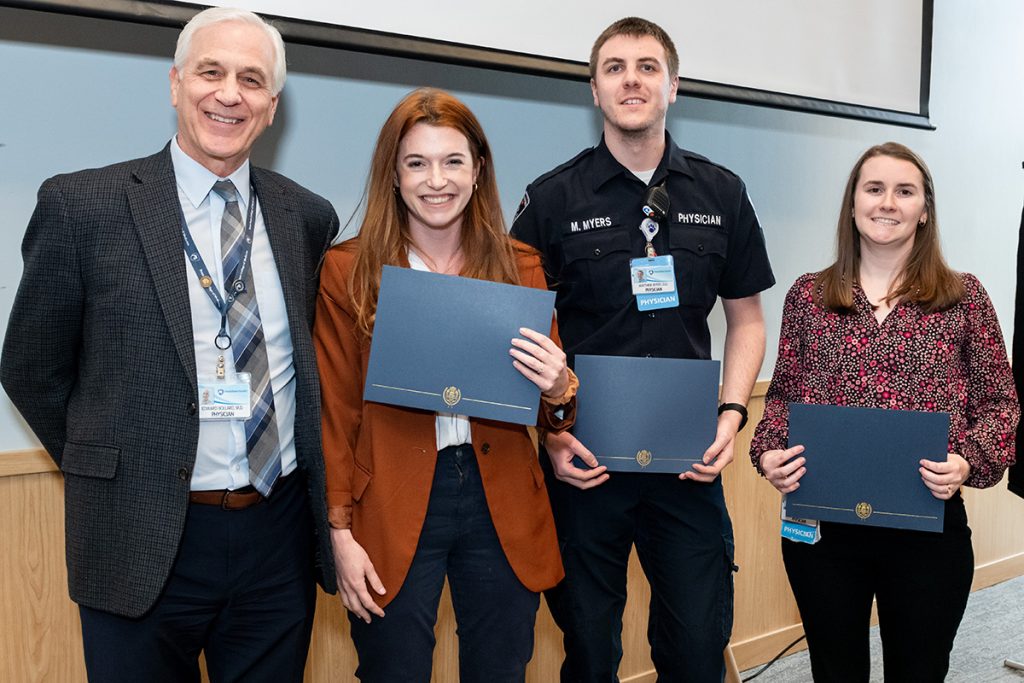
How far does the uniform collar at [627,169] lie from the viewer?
2129 mm

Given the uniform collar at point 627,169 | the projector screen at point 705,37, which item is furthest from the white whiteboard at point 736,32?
the uniform collar at point 627,169

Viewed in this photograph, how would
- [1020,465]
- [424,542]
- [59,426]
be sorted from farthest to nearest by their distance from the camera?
[1020,465] → [424,542] → [59,426]

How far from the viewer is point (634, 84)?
2.06 meters

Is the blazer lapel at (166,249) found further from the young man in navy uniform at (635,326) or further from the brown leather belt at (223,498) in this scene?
the young man in navy uniform at (635,326)

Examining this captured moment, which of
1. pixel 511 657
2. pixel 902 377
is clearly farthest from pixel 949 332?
pixel 511 657

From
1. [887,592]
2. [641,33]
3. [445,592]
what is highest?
[641,33]

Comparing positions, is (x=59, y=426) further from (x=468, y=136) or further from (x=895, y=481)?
(x=895, y=481)

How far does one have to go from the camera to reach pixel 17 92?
1895 millimetres

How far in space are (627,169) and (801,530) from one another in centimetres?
93

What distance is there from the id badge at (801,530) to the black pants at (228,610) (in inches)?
41.9

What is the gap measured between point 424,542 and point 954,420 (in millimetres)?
1224

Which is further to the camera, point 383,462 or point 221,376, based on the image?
point 383,462

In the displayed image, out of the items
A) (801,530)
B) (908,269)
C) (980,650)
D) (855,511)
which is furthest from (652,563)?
(980,650)

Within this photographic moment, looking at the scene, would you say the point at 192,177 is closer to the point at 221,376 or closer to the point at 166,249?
the point at 166,249
